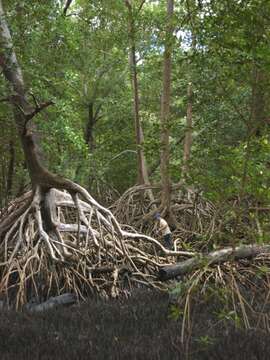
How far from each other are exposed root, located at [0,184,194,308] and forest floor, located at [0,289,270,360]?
565 mm

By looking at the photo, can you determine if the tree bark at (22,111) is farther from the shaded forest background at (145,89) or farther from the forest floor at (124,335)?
the forest floor at (124,335)

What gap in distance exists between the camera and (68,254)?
266 inches

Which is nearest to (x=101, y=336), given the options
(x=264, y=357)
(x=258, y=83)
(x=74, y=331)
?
(x=74, y=331)

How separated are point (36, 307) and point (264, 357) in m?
3.02

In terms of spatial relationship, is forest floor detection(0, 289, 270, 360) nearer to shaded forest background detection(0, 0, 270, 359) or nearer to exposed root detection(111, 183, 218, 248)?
shaded forest background detection(0, 0, 270, 359)

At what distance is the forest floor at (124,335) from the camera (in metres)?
4.00

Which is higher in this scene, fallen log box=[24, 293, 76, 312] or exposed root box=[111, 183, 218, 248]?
exposed root box=[111, 183, 218, 248]

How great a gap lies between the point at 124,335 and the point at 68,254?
2.18 meters

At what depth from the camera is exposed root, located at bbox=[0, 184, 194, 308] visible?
660cm

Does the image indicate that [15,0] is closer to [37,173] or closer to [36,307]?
[37,173]

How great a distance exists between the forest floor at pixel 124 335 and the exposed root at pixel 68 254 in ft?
1.85

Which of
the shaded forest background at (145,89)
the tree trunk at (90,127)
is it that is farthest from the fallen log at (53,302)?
the tree trunk at (90,127)

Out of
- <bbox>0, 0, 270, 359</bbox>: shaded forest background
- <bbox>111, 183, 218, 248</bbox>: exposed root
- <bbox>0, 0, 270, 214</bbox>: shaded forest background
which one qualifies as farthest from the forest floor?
<bbox>111, 183, 218, 248</bbox>: exposed root

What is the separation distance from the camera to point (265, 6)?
3443mm
